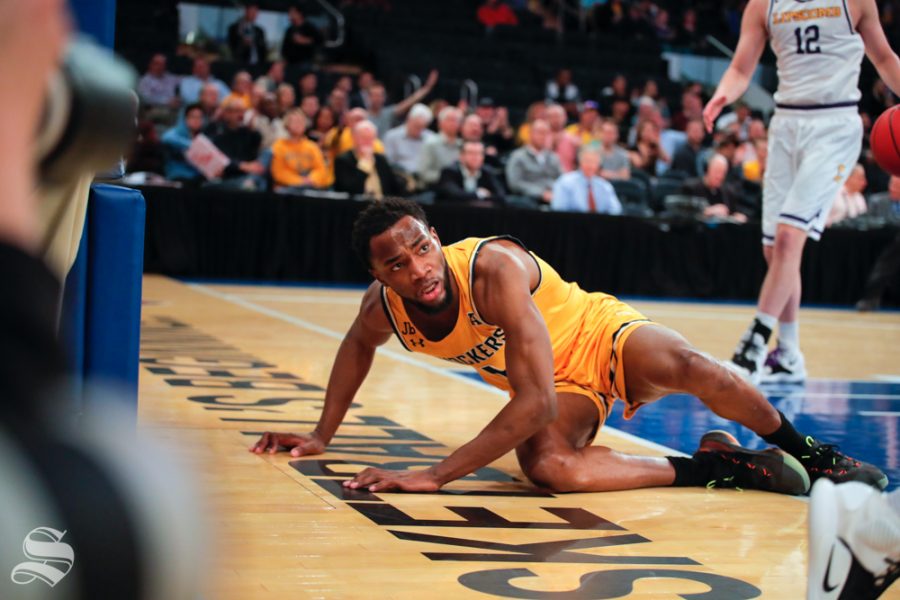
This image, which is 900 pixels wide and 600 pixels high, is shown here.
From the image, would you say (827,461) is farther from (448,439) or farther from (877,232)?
(877,232)

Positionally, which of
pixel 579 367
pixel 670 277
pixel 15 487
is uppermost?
pixel 15 487

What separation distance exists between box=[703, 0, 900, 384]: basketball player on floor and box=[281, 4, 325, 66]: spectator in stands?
9.64 meters

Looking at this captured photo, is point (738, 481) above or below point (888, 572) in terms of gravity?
below

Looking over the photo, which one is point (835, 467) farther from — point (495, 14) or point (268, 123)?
point (495, 14)

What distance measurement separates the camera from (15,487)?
73 centimetres

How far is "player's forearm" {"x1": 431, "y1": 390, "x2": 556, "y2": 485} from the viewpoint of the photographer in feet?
10.2

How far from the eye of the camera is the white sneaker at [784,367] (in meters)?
6.09

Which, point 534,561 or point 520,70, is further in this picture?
point 520,70

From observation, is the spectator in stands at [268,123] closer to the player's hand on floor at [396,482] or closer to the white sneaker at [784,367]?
the white sneaker at [784,367]

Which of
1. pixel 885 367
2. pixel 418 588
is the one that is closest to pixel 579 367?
pixel 418 588

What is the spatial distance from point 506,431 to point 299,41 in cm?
1224

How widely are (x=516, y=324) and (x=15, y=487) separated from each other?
2463mm

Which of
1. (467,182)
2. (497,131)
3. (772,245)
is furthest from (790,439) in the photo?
(497,131)

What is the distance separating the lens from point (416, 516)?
2938 millimetres
